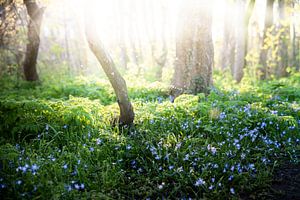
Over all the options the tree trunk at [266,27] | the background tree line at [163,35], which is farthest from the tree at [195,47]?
the tree trunk at [266,27]

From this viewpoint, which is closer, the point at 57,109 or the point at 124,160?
the point at 124,160

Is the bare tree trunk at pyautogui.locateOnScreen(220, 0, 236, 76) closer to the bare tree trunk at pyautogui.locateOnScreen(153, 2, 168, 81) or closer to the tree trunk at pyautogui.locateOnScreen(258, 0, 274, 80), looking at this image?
the tree trunk at pyautogui.locateOnScreen(258, 0, 274, 80)

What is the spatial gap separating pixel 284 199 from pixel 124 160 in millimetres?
2060

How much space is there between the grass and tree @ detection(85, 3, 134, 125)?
0.78ft

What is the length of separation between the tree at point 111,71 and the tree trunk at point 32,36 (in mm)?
5224

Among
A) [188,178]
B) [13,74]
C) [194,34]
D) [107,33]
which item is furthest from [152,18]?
[188,178]

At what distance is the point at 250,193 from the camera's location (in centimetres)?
339

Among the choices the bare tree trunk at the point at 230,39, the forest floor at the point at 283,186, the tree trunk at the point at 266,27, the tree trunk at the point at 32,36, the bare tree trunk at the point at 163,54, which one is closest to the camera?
the forest floor at the point at 283,186

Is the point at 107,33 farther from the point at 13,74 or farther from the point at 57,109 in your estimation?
the point at 57,109

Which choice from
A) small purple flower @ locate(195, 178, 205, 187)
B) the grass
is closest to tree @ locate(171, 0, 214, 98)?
the grass

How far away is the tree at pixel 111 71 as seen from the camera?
4.55m

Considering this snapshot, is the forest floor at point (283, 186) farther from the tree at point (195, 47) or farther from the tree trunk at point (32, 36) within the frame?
the tree trunk at point (32, 36)

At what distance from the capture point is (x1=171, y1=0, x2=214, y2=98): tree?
737 cm

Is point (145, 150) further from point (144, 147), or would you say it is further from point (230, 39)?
point (230, 39)
